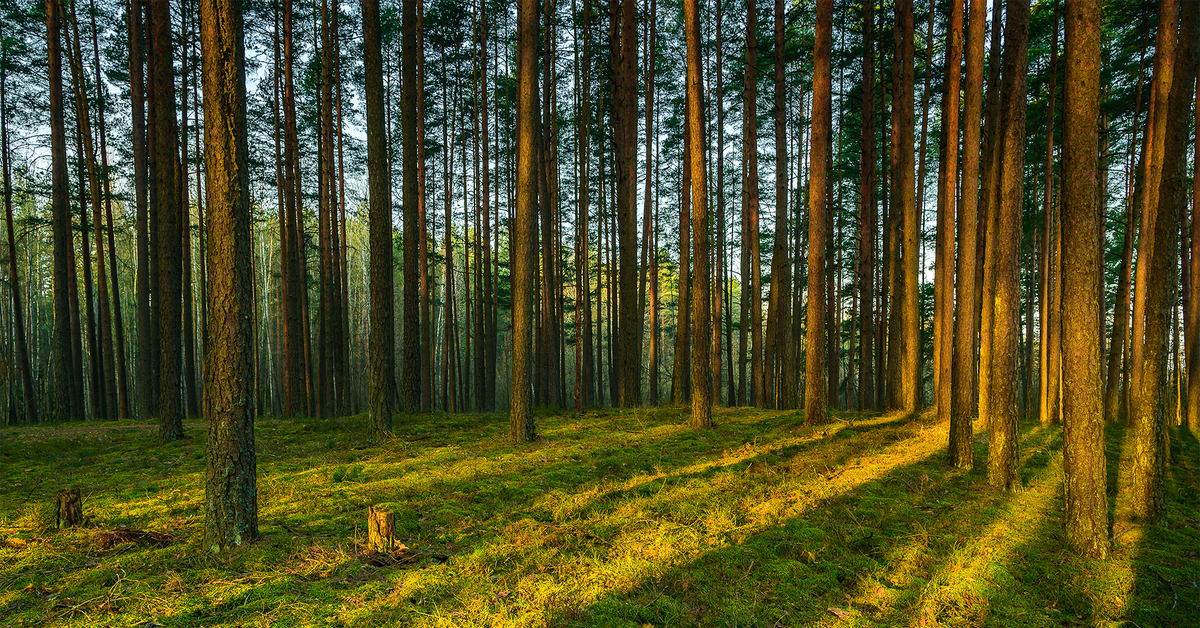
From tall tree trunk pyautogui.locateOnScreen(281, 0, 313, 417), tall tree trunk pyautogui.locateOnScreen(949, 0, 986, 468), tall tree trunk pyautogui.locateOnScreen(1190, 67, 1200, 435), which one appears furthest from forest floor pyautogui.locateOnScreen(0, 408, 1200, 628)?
tall tree trunk pyautogui.locateOnScreen(281, 0, 313, 417)

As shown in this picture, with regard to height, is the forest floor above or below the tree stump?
below

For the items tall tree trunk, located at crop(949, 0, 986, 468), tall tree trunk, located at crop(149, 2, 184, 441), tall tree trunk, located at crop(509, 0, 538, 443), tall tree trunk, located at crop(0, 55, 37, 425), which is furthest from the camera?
tall tree trunk, located at crop(0, 55, 37, 425)

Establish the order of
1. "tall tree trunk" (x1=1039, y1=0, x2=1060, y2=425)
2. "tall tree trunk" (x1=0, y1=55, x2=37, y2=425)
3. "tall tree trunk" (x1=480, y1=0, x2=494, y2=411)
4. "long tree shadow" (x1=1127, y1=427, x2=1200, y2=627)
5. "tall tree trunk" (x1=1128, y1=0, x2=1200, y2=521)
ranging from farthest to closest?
"tall tree trunk" (x1=480, y1=0, x2=494, y2=411) → "tall tree trunk" (x1=0, y1=55, x2=37, y2=425) → "tall tree trunk" (x1=1039, y1=0, x2=1060, y2=425) → "tall tree trunk" (x1=1128, y1=0, x2=1200, y2=521) → "long tree shadow" (x1=1127, y1=427, x2=1200, y2=627)

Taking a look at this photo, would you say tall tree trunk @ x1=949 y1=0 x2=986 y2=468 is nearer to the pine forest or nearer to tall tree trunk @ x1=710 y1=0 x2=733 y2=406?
the pine forest

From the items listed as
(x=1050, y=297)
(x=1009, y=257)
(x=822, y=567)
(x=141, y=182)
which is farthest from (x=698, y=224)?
(x=141, y=182)

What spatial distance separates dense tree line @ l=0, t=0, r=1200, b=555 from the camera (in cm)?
430

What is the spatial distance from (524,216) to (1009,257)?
6.08m

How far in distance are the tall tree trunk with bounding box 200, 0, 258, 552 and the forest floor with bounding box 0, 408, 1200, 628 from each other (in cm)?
38

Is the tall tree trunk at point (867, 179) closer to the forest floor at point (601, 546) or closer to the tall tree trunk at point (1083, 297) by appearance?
the forest floor at point (601, 546)

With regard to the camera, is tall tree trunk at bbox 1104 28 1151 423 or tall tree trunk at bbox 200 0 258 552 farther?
tall tree trunk at bbox 1104 28 1151 423

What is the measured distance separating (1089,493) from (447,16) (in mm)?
17960

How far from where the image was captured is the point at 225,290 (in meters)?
4.00

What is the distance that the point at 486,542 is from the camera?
14.0 ft

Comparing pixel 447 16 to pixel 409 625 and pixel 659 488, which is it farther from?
pixel 409 625
